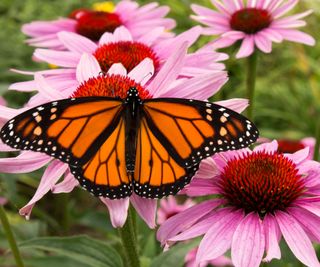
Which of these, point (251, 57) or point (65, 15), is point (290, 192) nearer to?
point (251, 57)

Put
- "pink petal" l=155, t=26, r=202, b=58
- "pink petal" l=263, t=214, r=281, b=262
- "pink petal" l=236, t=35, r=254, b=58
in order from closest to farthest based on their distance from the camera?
"pink petal" l=263, t=214, r=281, b=262, "pink petal" l=155, t=26, r=202, b=58, "pink petal" l=236, t=35, r=254, b=58

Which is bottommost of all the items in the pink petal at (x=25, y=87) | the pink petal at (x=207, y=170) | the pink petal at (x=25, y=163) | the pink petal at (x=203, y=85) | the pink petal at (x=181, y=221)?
the pink petal at (x=181, y=221)

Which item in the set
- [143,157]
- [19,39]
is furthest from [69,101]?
[19,39]

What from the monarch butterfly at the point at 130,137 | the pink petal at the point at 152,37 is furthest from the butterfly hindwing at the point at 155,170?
the pink petal at the point at 152,37

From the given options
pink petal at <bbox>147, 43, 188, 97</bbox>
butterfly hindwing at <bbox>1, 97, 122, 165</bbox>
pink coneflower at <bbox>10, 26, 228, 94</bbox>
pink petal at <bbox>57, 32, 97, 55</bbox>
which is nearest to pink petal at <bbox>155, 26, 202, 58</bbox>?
pink coneflower at <bbox>10, 26, 228, 94</bbox>

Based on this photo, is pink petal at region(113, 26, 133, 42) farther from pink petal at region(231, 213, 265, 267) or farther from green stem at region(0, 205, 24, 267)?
pink petal at region(231, 213, 265, 267)

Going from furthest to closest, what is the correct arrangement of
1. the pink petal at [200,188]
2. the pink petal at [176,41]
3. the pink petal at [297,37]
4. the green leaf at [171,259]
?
1. the pink petal at [297,37]
2. the pink petal at [176,41]
3. the green leaf at [171,259]
4. the pink petal at [200,188]

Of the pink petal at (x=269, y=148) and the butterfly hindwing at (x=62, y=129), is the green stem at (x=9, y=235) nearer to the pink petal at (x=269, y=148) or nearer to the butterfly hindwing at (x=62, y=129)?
the butterfly hindwing at (x=62, y=129)
